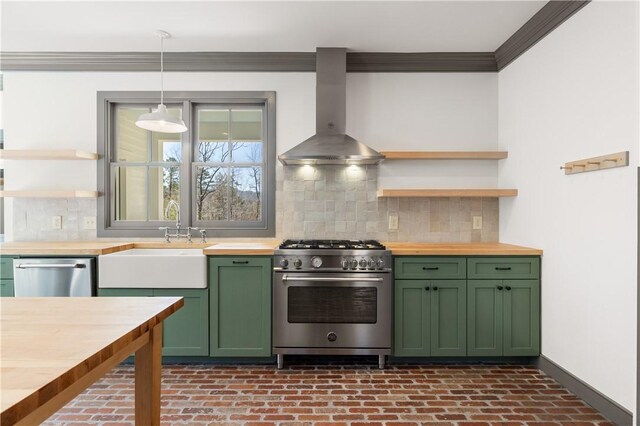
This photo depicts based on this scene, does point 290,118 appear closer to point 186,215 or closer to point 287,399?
point 186,215

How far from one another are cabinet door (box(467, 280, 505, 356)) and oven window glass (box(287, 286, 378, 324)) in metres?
0.80

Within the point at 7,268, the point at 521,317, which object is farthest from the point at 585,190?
the point at 7,268

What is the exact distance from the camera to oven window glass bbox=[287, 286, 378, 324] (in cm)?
301

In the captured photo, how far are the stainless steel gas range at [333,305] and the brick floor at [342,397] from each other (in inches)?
8.0

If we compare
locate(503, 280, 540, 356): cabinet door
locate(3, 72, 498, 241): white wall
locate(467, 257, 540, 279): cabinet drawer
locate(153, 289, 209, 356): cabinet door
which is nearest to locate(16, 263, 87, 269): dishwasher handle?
locate(153, 289, 209, 356): cabinet door

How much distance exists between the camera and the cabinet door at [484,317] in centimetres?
304

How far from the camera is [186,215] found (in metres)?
3.71

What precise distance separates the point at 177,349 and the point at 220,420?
3.10 feet

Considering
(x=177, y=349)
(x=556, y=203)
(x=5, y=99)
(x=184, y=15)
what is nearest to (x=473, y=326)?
(x=556, y=203)

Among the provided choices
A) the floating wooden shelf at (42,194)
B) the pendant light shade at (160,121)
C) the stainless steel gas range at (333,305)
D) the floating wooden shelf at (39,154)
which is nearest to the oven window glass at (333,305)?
the stainless steel gas range at (333,305)

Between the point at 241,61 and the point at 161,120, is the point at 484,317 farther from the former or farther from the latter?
the point at 241,61

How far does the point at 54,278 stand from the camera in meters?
2.97

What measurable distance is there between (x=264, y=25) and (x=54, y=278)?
265 cm

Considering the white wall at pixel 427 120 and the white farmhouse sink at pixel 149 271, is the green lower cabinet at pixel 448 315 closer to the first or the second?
the white wall at pixel 427 120
